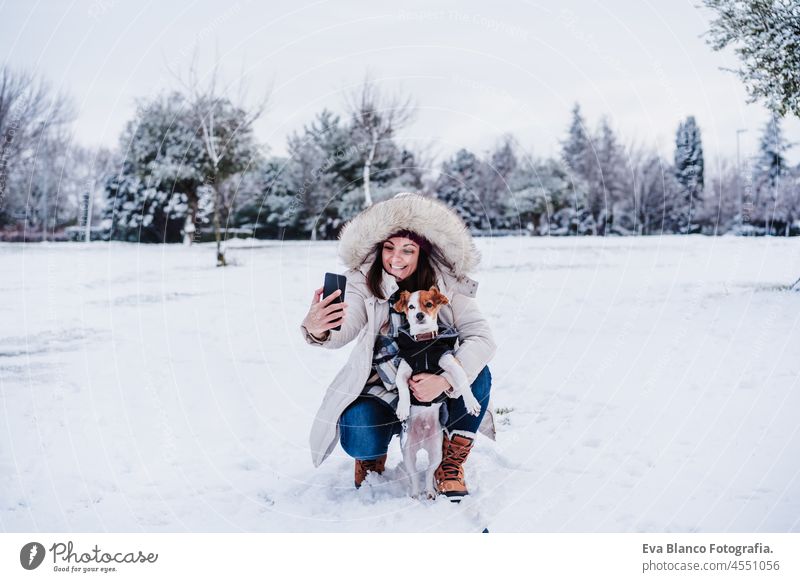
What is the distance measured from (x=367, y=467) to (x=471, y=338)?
0.57 m

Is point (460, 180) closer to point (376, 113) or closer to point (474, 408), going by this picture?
point (376, 113)

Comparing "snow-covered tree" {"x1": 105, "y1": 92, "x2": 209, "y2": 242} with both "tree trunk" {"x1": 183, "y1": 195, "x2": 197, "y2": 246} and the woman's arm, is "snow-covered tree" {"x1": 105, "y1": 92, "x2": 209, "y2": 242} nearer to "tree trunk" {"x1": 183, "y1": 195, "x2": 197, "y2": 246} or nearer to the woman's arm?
"tree trunk" {"x1": 183, "y1": 195, "x2": 197, "y2": 246}

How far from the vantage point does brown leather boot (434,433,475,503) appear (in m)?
2.05

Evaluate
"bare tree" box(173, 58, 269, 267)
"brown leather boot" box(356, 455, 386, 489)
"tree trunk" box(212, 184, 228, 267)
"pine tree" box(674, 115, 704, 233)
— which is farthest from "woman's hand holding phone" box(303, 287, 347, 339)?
"tree trunk" box(212, 184, 228, 267)

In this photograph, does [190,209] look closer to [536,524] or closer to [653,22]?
[653,22]

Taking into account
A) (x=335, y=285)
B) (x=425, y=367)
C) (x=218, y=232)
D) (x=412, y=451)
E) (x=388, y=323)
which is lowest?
(x=412, y=451)

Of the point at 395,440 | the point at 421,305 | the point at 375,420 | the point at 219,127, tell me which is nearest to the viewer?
the point at 421,305

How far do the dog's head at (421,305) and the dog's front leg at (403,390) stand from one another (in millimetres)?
149

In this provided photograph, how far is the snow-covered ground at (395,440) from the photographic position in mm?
2160

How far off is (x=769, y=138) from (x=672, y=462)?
6.50 ft

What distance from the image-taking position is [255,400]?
9.95 feet

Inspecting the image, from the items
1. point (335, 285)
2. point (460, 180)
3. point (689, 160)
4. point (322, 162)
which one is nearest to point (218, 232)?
point (322, 162)

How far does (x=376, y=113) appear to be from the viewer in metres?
3.59
